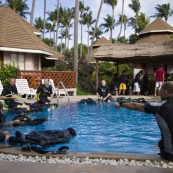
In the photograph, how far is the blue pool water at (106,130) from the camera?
6246 millimetres

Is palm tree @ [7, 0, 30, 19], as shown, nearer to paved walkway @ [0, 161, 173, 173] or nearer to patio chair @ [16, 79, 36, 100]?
patio chair @ [16, 79, 36, 100]

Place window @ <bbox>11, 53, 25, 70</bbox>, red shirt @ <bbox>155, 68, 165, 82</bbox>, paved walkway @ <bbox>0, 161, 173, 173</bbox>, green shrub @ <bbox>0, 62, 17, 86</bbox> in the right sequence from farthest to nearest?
window @ <bbox>11, 53, 25, 70</bbox> → red shirt @ <bbox>155, 68, 165, 82</bbox> → green shrub @ <bbox>0, 62, 17, 86</bbox> → paved walkway @ <bbox>0, 161, 173, 173</bbox>

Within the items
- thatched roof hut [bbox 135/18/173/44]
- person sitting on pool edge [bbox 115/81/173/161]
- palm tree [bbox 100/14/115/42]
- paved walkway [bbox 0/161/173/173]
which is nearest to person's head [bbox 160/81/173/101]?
person sitting on pool edge [bbox 115/81/173/161]

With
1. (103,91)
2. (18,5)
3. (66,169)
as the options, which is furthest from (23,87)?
(18,5)

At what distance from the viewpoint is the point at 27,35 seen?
816 inches

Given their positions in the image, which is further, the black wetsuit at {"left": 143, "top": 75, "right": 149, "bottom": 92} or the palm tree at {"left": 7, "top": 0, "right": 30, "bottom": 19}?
the palm tree at {"left": 7, "top": 0, "right": 30, "bottom": 19}

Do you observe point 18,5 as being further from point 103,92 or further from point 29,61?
point 103,92

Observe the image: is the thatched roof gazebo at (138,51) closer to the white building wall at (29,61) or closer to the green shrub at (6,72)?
the white building wall at (29,61)

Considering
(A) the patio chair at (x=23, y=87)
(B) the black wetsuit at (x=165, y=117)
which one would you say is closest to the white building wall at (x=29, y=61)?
(A) the patio chair at (x=23, y=87)

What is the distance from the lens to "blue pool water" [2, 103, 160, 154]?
6.25 meters

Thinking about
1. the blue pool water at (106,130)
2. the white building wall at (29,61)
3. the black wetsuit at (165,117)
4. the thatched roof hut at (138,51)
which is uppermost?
the thatched roof hut at (138,51)

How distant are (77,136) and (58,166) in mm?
3257

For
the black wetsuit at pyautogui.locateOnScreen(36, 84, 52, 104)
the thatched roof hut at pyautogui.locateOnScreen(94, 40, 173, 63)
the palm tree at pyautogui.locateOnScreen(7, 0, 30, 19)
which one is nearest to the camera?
the black wetsuit at pyautogui.locateOnScreen(36, 84, 52, 104)

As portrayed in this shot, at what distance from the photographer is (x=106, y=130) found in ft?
27.1
